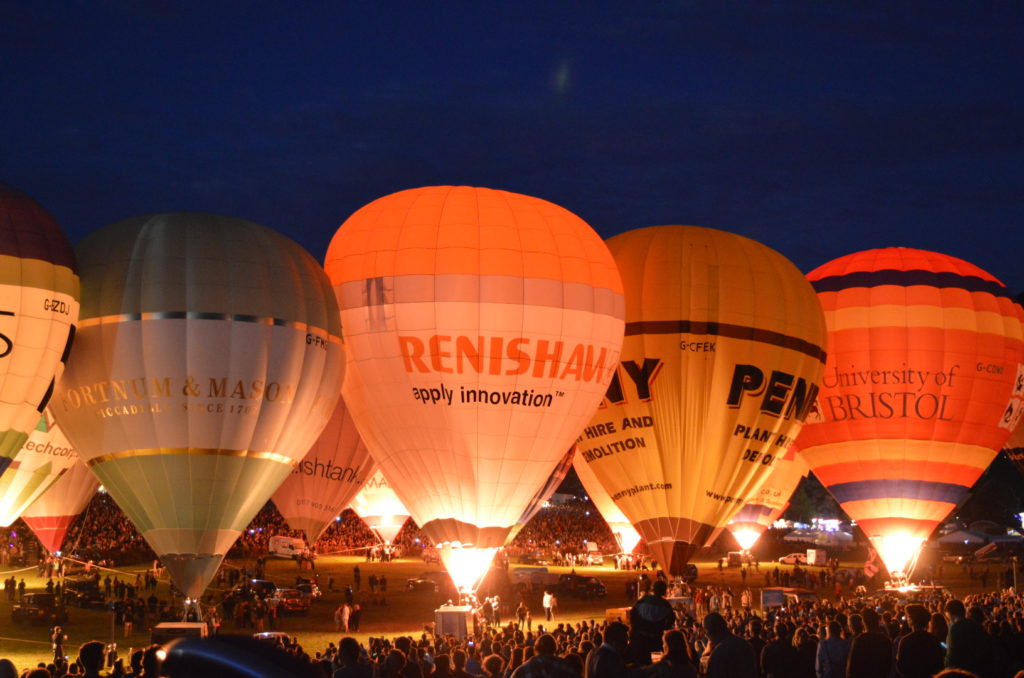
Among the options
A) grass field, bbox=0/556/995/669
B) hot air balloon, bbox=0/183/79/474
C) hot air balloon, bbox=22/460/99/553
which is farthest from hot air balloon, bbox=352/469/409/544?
hot air balloon, bbox=0/183/79/474

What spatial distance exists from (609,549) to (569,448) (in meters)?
21.7

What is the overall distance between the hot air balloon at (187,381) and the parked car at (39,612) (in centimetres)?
456

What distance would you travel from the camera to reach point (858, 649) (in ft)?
20.9

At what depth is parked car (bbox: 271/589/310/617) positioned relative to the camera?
2091 cm

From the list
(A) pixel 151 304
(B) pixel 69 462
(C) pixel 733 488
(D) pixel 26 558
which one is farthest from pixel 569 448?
(D) pixel 26 558

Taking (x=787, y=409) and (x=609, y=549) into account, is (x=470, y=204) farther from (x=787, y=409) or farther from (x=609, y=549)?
(x=609, y=549)

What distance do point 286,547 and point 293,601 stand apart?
8541mm

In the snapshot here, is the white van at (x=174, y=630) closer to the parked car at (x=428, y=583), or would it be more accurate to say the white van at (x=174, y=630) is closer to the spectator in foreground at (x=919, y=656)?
the spectator in foreground at (x=919, y=656)

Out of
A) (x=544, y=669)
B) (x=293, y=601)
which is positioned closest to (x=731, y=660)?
(x=544, y=669)

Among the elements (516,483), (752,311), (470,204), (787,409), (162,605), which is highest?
(470,204)

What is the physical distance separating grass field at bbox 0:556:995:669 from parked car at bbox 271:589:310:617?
0.82 feet

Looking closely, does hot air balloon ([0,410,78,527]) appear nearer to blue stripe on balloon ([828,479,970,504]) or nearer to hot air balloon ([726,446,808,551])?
blue stripe on balloon ([828,479,970,504])

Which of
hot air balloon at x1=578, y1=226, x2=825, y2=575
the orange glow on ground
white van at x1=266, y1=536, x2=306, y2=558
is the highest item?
hot air balloon at x1=578, y1=226, x2=825, y2=575

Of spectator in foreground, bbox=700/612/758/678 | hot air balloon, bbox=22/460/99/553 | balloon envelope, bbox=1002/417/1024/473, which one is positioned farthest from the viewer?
balloon envelope, bbox=1002/417/1024/473
